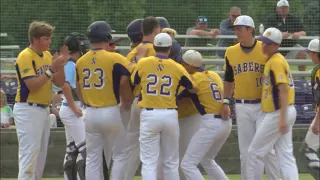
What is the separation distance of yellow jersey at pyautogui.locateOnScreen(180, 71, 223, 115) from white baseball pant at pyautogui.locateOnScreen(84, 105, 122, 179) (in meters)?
0.99

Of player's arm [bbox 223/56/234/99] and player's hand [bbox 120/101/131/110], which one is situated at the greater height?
player's arm [bbox 223/56/234/99]

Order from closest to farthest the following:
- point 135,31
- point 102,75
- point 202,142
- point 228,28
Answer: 1. point 102,75
2. point 202,142
3. point 135,31
4. point 228,28

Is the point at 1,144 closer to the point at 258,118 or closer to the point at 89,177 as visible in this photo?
the point at 89,177

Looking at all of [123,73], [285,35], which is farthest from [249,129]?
[285,35]

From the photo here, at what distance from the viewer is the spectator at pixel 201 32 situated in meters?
15.7

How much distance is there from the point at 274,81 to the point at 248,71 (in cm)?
63

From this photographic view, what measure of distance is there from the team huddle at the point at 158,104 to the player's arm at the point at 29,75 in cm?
1

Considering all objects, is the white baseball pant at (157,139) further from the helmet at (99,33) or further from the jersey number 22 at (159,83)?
the helmet at (99,33)

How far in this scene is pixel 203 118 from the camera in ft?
34.8

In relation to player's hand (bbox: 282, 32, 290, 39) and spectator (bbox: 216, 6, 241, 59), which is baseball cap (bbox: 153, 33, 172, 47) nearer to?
spectator (bbox: 216, 6, 241, 59)

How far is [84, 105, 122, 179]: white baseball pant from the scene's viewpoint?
33.2 ft

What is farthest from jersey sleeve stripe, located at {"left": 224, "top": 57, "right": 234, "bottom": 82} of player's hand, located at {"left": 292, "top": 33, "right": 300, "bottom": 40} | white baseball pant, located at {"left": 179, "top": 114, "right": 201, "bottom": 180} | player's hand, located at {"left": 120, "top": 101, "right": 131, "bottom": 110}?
player's hand, located at {"left": 292, "top": 33, "right": 300, "bottom": 40}

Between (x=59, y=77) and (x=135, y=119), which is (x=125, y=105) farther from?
(x=59, y=77)

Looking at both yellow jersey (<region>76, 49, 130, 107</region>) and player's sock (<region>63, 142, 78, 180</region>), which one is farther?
player's sock (<region>63, 142, 78, 180</region>)
